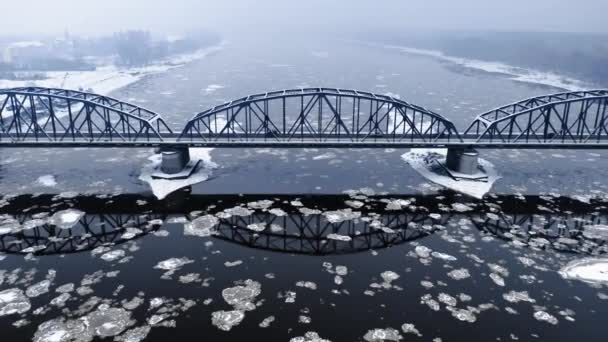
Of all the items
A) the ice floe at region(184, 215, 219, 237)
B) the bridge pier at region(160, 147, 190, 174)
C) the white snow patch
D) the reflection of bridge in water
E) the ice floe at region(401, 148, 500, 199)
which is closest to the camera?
the reflection of bridge in water

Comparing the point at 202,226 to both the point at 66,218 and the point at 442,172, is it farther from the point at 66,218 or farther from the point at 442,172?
the point at 442,172

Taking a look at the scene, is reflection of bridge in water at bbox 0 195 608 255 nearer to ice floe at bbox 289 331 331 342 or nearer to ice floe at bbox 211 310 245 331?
ice floe at bbox 211 310 245 331

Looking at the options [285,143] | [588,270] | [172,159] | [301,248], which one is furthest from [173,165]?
[588,270]

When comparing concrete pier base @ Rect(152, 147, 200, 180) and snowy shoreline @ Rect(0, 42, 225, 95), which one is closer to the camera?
concrete pier base @ Rect(152, 147, 200, 180)

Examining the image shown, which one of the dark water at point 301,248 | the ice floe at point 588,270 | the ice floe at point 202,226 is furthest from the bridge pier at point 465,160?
the ice floe at point 202,226

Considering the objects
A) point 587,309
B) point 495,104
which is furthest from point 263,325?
point 495,104

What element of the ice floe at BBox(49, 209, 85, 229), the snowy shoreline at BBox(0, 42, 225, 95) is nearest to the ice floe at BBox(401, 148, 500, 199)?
the ice floe at BBox(49, 209, 85, 229)
